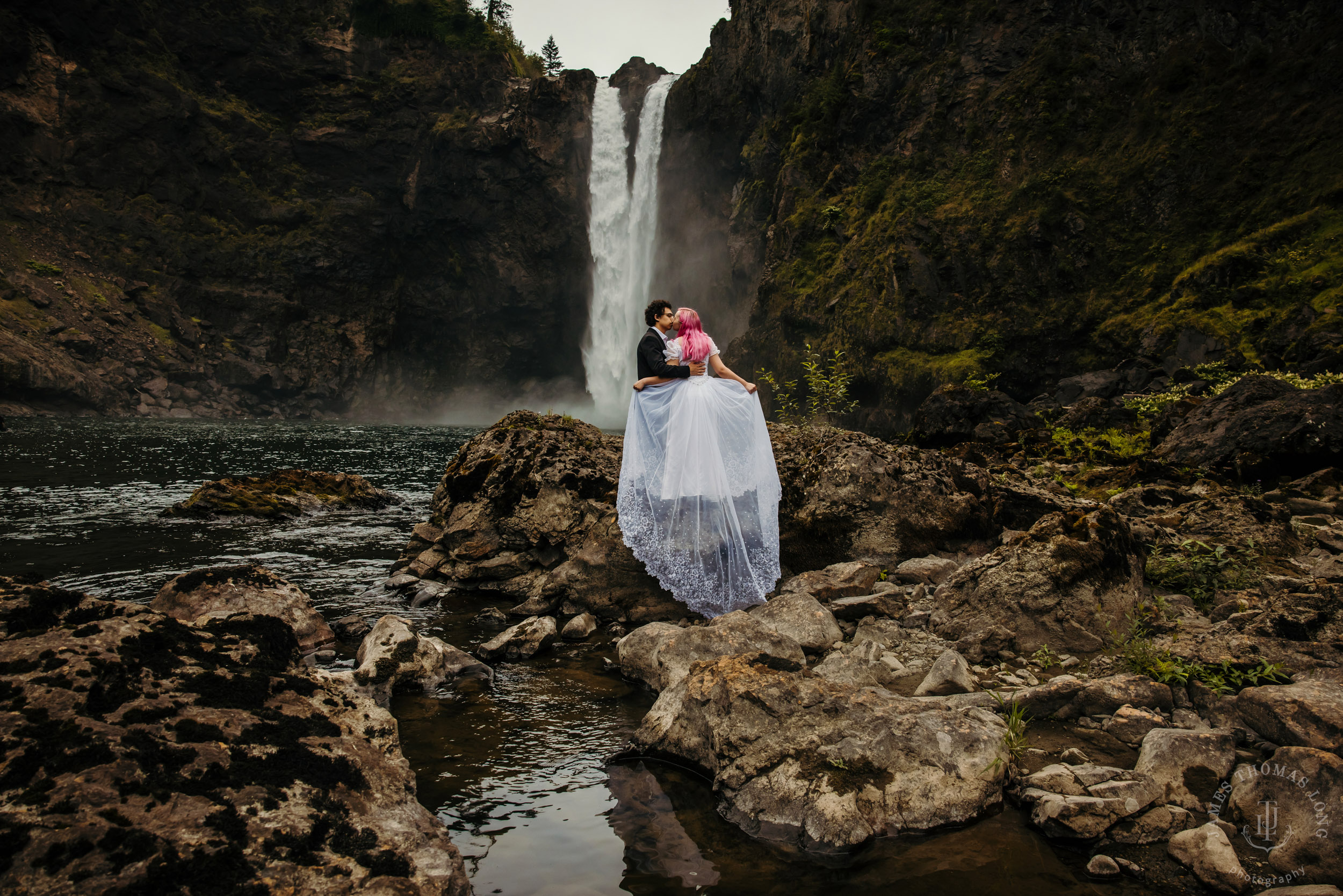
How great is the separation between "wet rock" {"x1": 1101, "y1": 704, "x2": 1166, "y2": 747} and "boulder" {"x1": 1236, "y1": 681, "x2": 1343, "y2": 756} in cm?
43

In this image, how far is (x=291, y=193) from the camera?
66125 millimetres

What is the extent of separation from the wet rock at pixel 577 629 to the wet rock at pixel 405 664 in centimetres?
115

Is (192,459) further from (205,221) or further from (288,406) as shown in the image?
(205,221)

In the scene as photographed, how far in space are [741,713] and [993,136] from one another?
110 feet

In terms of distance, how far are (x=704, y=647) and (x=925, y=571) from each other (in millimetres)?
3240

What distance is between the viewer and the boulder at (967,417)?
58.4 ft

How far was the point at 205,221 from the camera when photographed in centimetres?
6331

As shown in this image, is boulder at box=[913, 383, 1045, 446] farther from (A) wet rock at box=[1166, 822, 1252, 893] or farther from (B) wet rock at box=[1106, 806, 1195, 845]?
(A) wet rock at box=[1166, 822, 1252, 893]

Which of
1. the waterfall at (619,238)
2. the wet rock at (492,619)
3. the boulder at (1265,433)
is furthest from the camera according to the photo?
the waterfall at (619,238)

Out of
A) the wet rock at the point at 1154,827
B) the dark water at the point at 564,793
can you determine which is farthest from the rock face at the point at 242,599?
the wet rock at the point at 1154,827

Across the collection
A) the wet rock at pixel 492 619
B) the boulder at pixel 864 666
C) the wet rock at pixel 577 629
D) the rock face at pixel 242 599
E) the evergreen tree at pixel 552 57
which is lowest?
the wet rock at pixel 492 619

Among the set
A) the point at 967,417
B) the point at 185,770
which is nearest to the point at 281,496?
the point at 185,770

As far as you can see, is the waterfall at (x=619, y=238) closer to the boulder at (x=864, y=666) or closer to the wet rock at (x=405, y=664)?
the wet rock at (x=405, y=664)
